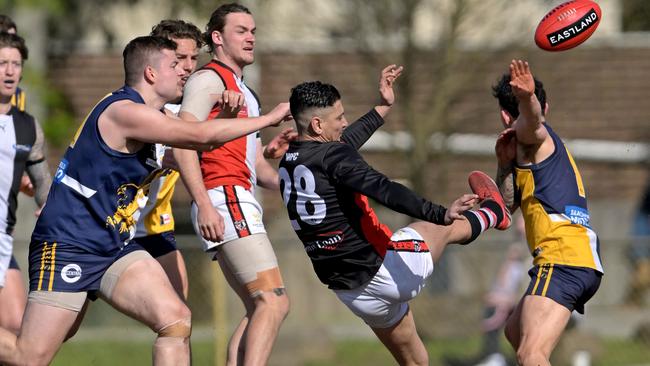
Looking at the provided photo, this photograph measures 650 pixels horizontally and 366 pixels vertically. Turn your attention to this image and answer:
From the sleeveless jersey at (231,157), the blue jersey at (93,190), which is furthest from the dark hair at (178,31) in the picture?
the blue jersey at (93,190)

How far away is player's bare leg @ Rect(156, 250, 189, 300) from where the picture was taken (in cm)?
803

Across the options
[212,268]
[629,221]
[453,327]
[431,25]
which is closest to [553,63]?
[431,25]

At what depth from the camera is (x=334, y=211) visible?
697cm

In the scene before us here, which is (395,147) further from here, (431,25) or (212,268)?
(212,268)

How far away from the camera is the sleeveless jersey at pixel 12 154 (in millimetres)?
8164

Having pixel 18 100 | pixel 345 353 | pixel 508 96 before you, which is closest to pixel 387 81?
pixel 508 96

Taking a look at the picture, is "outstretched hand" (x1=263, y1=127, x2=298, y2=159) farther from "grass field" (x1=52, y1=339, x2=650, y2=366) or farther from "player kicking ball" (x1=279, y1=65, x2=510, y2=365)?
"grass field" (x1=52, y1=339, x2=650, y2=366)

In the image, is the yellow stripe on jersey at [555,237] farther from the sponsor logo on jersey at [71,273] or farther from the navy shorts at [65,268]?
the sponsor logo on jersey at [71,273]

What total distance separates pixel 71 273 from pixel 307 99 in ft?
5.64

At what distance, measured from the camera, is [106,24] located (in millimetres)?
18859

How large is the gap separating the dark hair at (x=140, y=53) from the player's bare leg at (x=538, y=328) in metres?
2.71

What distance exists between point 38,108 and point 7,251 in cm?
940

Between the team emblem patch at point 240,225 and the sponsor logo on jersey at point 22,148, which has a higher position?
the sponsor logo on jersey at point 22,148

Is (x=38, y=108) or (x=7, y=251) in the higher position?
(x=38, y=108)
